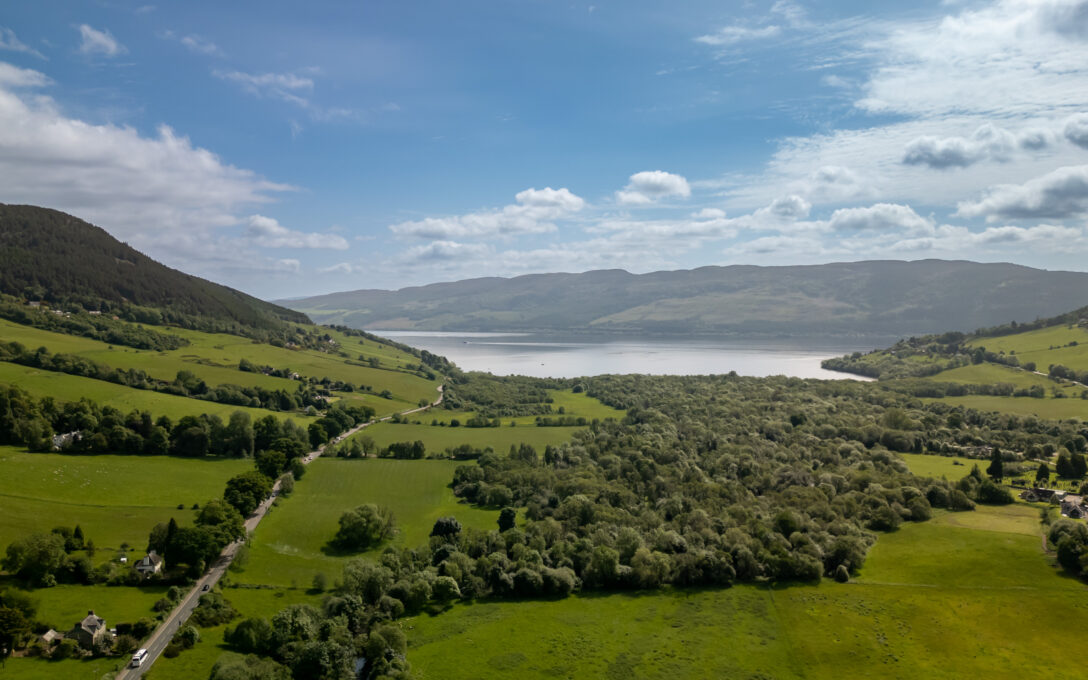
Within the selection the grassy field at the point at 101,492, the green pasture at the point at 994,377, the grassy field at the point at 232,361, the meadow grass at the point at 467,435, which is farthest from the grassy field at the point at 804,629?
the green pasture at the point at 994,377

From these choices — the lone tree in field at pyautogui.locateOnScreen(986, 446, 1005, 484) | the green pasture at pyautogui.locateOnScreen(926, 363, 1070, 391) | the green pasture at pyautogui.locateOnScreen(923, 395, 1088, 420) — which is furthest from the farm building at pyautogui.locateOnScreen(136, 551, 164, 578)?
the green pasture at pyautogui.locateOnScreen(926, 363, 1070, 391)

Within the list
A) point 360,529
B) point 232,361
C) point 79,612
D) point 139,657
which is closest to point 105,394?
point 232,361

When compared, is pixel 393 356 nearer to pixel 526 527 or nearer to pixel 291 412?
pixel 291 412

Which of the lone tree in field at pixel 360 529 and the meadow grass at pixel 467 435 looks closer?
the lone tree in field at pixel 360 529

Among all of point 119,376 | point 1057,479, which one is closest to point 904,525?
point 1057,479

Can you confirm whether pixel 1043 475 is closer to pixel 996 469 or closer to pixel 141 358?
pixel 996 469

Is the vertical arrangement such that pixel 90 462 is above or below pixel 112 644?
above

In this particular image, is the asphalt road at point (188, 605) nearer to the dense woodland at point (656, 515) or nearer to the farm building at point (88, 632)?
the farm building at point (88, 632)
